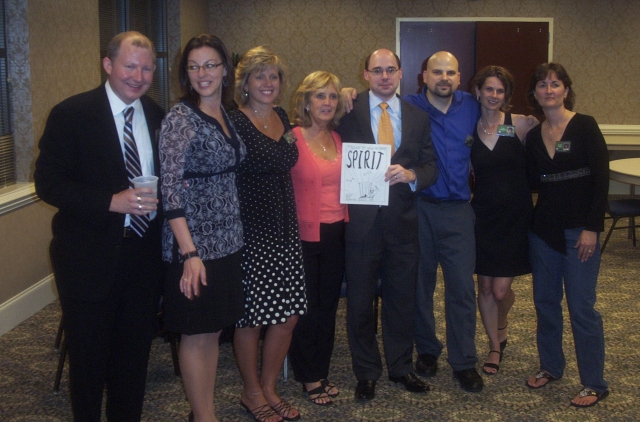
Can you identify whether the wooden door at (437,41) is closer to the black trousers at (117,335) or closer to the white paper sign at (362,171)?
the white paper sign at (362,171)

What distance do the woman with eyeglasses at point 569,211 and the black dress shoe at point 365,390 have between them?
0.93 metres

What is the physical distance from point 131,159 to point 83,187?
8.0 inches

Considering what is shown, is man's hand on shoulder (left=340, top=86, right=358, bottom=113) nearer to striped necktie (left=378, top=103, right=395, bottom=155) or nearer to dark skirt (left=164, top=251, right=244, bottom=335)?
striped necktie (left=378, top=103, right=395, bottom=155)

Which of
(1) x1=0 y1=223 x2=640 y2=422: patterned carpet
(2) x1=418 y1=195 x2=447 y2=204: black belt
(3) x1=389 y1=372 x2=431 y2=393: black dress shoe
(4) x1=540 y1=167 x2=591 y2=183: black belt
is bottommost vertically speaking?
(1) x1=0 y1=223 x2=640 y2=422: patterned carpet

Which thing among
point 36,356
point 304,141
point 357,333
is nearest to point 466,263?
point 357,333

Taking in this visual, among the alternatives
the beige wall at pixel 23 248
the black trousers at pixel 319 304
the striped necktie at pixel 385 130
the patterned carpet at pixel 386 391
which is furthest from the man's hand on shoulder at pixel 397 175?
the beige wall at pixel 23 248

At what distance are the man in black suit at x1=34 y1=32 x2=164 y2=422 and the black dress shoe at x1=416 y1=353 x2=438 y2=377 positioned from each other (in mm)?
1617

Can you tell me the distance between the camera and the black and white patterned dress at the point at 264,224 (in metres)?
2.71

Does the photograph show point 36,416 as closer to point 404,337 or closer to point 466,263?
point 404,337

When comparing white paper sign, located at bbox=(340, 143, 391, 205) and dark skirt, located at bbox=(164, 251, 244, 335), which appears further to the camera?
white paper sign, located at bbox=(340, 143, 391, 205)

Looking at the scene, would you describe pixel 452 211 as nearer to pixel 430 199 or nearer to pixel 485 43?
pixel 430 199

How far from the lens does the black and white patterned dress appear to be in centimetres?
271

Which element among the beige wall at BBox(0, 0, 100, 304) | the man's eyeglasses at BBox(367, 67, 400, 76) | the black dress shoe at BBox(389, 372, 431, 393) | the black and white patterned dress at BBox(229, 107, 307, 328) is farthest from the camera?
the beige wall at BBox(0, 0, 100, 304)

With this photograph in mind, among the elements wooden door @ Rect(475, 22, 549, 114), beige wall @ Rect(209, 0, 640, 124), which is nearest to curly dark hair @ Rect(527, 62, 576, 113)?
beige wall @ Rect(209, 0, 640, 124)
